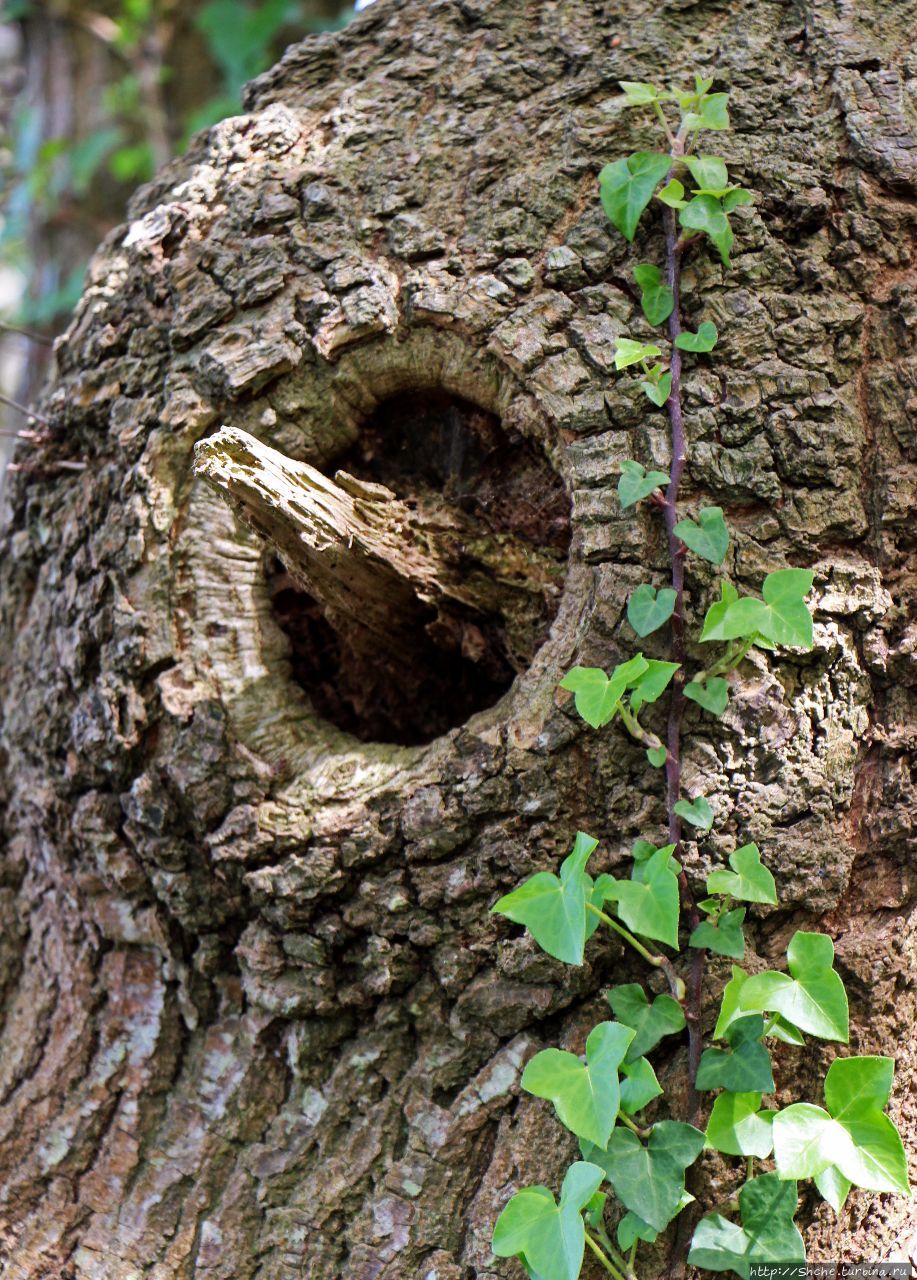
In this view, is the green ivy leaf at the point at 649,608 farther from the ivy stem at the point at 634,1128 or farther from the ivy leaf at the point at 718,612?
the ivy stem at the point at 634,1128

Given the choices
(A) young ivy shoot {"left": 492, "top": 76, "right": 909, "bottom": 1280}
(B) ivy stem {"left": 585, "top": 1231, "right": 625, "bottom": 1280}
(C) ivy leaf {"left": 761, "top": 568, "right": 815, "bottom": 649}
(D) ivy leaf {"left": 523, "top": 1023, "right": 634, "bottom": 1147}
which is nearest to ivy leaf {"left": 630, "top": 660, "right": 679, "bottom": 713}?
(A) young ivy shoot {"left": 492, "top": 76, "right": 909, "bottom": 1280}

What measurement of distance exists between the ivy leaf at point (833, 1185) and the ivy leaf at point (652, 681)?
0.51 meters

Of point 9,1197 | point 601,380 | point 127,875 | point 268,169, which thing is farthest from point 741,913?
point 268,169

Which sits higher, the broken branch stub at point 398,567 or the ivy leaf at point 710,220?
the ivy leaf at point 710,220

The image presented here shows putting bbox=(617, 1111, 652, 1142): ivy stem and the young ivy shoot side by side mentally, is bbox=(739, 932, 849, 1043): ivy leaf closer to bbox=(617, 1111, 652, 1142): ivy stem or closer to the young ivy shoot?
the young ivy shoot

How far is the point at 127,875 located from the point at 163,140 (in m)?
3.52

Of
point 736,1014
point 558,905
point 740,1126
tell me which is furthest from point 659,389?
point 740,1126

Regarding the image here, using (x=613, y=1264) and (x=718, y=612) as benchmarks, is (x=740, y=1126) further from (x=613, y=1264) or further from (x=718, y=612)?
(x=718, y=612)

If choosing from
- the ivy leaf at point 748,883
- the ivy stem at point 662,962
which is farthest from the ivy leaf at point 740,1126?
the ivy leaf at point 748,883

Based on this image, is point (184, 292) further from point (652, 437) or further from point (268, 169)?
point (652, 437)

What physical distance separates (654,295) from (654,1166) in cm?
106

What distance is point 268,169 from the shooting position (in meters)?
1.55

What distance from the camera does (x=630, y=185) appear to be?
1.32 meters

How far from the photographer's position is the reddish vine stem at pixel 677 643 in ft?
3.72
